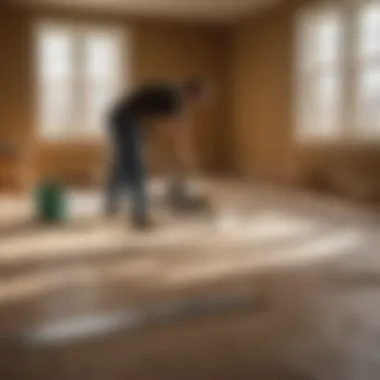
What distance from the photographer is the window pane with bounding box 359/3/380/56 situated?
5.95 meters

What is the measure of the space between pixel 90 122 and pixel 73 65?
0.79 meters

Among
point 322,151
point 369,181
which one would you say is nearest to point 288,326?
point 369,181

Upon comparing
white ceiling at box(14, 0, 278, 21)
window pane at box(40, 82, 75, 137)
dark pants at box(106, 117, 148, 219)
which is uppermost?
white ceiling at box(14, 0, 278, 21)

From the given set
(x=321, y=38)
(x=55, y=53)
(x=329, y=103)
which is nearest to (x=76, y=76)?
(x=55, y=53)

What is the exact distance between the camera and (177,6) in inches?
307

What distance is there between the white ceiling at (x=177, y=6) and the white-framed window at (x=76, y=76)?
33 centimetres

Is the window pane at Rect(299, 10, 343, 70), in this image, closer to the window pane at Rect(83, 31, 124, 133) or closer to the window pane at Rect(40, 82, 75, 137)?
the window pane at Rect(83, 31, 124, 133)

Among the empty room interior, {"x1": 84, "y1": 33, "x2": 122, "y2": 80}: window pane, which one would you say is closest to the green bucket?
the empty room interior

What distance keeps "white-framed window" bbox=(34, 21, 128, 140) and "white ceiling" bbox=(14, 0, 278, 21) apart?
33 centimetres

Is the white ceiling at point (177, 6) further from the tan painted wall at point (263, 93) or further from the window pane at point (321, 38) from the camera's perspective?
the window pane at point (321, 38)

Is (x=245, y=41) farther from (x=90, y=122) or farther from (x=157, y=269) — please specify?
(x=157, y=269)

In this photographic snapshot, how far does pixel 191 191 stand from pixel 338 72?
6.78 ft

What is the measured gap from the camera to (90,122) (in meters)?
8.16

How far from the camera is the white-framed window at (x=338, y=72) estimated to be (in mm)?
6051
